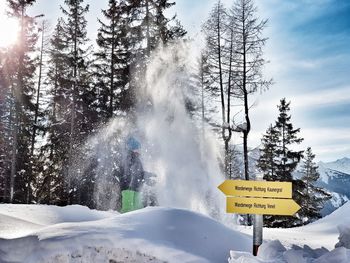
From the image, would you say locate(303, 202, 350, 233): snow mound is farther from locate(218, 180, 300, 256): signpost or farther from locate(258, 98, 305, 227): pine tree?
locate(258, 98, 305, 227): pine tree

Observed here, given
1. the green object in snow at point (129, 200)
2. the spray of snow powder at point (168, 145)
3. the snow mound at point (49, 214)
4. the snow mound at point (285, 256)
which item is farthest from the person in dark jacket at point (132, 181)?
the snow mound at point (285, 256)

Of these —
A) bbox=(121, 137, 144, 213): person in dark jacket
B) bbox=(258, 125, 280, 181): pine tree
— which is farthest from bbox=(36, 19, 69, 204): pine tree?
bbox=(258, 125, 280, 181): pine tree

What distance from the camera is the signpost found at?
4.18 m

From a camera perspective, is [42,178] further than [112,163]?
Yes

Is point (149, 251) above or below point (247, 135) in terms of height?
below

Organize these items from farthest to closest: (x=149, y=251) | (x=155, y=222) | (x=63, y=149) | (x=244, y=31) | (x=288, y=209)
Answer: (x=63, y=149) → (x=244, y=31) → (x=155, y=222) → (x=149, y=251) → (x=288, y=209)

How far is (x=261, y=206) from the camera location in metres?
4.21

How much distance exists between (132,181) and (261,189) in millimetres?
7096

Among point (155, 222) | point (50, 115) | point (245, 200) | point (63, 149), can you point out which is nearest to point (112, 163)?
point (63, 149)

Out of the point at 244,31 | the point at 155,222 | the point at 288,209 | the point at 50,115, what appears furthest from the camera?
the point at 50,115

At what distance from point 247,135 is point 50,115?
13971 millimetres

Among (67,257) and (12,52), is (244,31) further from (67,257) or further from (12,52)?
(67,257)

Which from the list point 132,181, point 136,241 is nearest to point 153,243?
point 136,241

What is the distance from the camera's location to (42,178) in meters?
23.5
